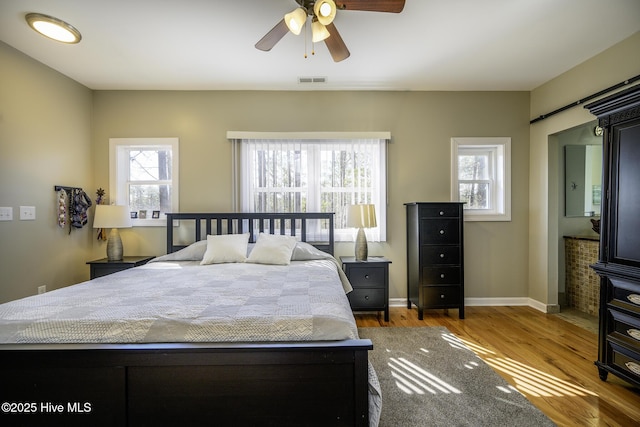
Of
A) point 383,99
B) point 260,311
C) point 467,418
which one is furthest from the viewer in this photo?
point 383,99

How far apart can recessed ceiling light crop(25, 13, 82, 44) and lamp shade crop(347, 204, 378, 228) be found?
2867 millimetres

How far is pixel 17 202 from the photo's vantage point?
8.97 ft

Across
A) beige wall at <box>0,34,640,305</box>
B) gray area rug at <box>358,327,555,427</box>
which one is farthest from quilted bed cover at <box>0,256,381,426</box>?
beige wall at <box>0,34,640,305</box>

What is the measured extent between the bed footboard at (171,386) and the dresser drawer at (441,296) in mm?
2321

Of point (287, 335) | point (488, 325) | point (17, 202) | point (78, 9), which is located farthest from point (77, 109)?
point (488, 325)

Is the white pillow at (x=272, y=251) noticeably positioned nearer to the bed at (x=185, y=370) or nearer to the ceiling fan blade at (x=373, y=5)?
the bed at (x=185, y=370)

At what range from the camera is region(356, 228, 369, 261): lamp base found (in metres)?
3.33

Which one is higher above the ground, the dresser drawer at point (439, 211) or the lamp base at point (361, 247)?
the dresser drawer at point (439, 211)

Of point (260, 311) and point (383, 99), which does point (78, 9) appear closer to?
point (260, 311)

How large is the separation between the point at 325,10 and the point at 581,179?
3.77 meters

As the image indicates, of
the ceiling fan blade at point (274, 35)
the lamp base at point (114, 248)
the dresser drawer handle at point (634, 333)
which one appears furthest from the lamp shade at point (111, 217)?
the dresser drawer handle at point (634, 333)

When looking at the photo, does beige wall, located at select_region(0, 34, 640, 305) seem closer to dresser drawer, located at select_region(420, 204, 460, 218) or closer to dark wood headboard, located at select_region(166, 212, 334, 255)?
dark wood headboard, located at select_region(166, 212, 334, 255)

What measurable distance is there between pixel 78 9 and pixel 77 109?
1598mm

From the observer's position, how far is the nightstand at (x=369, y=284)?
3.22m
